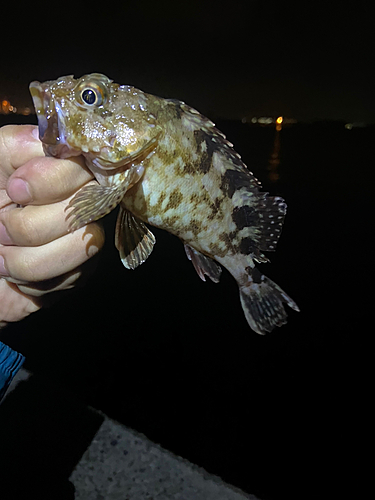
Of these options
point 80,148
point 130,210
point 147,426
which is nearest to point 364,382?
point 147,426

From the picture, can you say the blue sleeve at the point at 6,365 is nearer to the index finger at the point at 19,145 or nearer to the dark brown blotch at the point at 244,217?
the index finger at the point at 19,145

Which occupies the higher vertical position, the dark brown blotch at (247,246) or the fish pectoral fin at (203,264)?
the dark brown blotch at (247,246)

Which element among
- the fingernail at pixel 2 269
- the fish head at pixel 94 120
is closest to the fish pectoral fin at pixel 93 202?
the fish head at pixel 94 120

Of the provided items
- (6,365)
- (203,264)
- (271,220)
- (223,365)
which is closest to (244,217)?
(271,220)

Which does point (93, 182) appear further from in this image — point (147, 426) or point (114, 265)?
point (114, 265)

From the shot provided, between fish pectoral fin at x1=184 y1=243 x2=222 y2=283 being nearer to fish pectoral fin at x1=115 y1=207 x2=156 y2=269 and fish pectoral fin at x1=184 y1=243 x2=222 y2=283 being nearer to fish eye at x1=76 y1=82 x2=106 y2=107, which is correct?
fish pectoral fin at x1=115 y1=207 x2=156 y2=269

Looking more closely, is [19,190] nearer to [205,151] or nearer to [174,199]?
[174,199]
